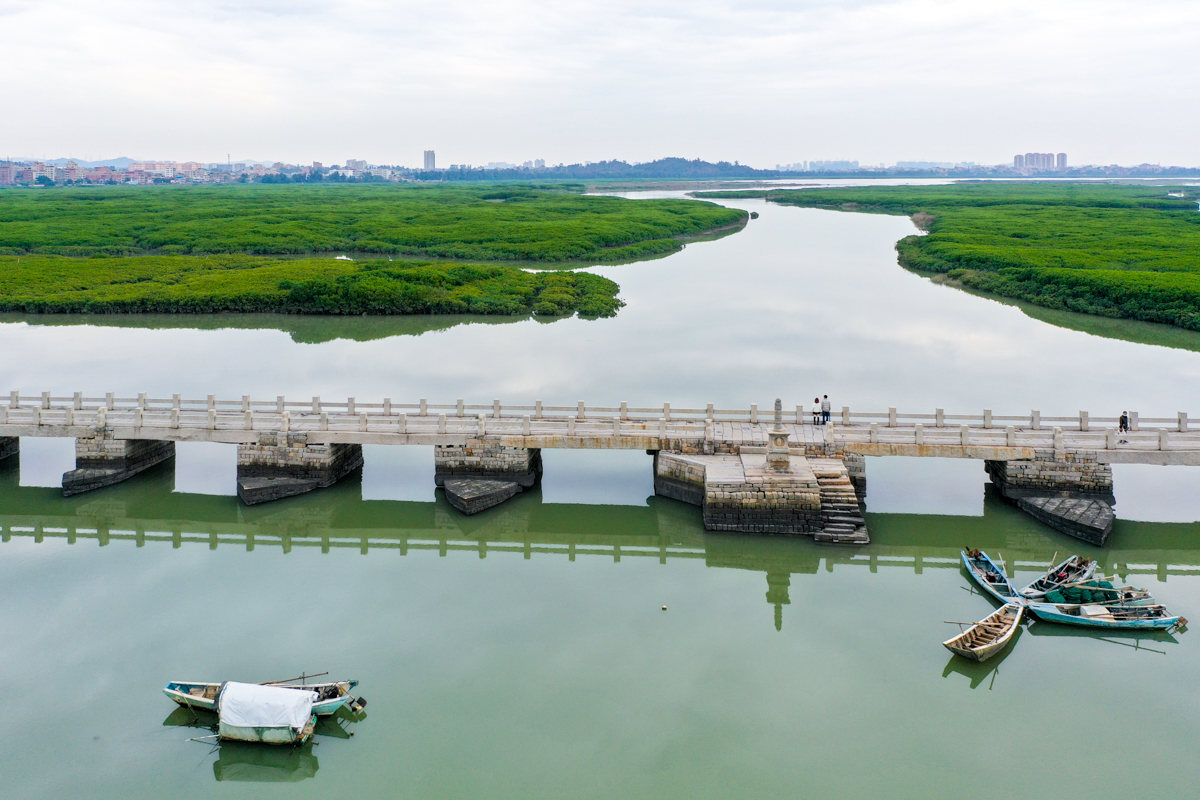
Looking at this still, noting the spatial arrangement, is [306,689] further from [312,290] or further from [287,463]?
[312,290]

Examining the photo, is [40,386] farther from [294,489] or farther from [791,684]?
[791,684]

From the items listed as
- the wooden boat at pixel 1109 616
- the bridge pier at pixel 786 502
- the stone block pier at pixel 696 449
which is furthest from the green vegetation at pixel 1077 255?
the wooden boat at pixel 1109 616

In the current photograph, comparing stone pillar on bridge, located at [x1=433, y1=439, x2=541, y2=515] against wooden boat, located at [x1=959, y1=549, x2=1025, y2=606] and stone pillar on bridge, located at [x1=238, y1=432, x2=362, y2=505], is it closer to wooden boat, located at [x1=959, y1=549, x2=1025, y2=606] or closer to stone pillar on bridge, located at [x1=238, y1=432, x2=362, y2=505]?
stone pillar on bridge, located at [x1=238, y1=432, x2=362, y2=505]

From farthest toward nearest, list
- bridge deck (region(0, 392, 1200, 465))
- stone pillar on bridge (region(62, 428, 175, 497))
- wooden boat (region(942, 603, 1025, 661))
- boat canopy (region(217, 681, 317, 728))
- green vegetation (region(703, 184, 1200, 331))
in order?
1. green vegetation (region(703, 184, 1200, 331))
2. stone pillar on bridge (region(62, 428, 175, 497))
3. bridge deck (region(0, 392, 1200, 465))
4. wooden boat (region(942, 603, 1025, 661))
5. boat canopy (region(217, 681, 317, 728))

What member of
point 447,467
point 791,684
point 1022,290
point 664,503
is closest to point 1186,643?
point 791,684

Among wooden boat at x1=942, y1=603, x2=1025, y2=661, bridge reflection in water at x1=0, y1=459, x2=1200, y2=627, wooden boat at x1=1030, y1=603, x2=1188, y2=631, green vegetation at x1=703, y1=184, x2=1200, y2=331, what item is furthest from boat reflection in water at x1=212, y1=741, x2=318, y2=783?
green vegetation at x1=703, y1=184, x2=1200, y2=331

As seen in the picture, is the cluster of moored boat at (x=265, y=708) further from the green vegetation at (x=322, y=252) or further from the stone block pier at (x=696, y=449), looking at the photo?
the green vegetation at (x=322, y=252)

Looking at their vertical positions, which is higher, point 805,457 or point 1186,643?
point 805,457
